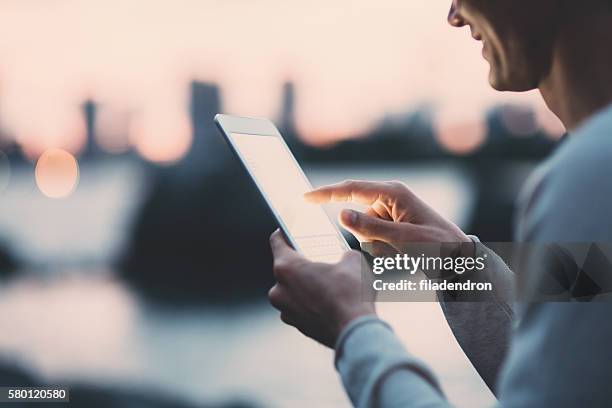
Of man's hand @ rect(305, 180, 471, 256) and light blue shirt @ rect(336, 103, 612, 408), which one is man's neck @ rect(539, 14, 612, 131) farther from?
man's hand @ rect(305, 180, 471, 256)

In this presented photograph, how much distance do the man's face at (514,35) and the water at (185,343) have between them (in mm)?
3295

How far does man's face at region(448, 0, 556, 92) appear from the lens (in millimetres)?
632

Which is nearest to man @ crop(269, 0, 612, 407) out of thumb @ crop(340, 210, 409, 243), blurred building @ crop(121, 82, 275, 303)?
thumb @ crop(340, 210, 409, 243)

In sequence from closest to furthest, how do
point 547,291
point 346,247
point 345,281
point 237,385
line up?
point 547,291
point 345,281
point 346,247
point 237,385

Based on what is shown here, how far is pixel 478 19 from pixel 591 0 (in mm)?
99

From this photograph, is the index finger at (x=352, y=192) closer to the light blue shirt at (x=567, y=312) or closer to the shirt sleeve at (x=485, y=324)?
the shirt sleeve at (x=485, y=324)

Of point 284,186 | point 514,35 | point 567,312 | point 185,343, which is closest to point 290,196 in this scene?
point 284,186

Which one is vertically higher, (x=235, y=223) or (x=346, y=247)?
(x=346, y=247)

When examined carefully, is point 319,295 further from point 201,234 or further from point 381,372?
point 201,234

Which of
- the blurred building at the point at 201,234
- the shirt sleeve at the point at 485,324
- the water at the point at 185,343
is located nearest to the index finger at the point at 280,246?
the shirt sleeve at the point at 485,324

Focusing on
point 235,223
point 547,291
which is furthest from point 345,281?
point 235,223

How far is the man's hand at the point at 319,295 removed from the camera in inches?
26.1

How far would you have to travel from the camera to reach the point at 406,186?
1004 millimetres

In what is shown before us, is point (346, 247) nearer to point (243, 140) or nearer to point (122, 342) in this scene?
point (243, 140)
